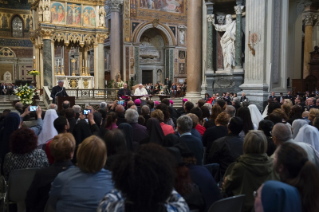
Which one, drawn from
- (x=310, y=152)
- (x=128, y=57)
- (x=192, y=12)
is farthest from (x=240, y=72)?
(x=128, y=57)

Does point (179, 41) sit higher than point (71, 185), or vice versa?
point (179, 41)

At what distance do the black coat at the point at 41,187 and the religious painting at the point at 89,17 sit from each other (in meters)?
19.6

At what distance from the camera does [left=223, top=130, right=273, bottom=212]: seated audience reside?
339 centimetres

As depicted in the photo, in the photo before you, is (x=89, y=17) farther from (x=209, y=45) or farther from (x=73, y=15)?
(x=209, y=45)

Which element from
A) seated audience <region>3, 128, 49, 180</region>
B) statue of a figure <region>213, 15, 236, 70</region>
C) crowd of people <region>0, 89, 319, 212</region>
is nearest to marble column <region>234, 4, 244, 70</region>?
statue of a figure <region>213, 15, 236, 70</region>

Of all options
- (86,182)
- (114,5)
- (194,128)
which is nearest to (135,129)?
(194,128)

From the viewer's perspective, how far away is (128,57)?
1147 inches

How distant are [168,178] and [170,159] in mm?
157

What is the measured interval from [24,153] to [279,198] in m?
3.14

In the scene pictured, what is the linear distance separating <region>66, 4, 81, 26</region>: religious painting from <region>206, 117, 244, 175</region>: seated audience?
18488 mm

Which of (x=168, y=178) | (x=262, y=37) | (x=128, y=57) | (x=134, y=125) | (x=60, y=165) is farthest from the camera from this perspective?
(x=128, y=57)

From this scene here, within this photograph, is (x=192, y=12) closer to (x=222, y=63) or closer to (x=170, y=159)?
(x=222, y=63)

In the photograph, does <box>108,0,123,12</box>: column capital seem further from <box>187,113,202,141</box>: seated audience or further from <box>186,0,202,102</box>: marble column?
<box>187,113,202,141</box>: seated audience

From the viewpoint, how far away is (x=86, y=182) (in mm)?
2740
